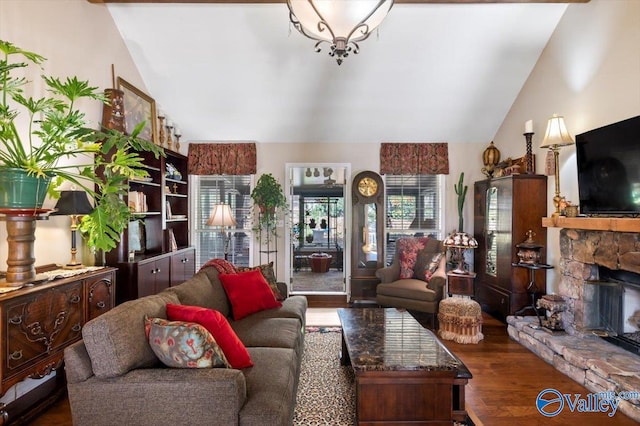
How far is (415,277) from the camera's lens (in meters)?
4.77

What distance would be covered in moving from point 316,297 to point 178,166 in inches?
114

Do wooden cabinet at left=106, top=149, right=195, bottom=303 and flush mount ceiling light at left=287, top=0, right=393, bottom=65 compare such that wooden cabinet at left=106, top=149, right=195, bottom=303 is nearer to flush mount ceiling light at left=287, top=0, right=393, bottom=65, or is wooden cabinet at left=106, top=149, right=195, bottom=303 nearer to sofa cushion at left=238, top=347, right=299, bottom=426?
sofa cushion at left=238, top=347, right=299, bottom=426

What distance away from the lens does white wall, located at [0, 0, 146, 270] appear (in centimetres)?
255

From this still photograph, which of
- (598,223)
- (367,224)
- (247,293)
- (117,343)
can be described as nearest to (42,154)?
(117,343)

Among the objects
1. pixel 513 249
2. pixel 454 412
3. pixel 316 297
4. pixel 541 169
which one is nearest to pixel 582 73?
pixel 541 169

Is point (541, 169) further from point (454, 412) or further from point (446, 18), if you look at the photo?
point (454, 412)

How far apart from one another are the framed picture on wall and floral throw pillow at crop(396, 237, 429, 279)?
365 cm

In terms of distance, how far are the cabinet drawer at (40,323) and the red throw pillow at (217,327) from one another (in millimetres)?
874

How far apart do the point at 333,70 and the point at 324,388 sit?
11.7 ft

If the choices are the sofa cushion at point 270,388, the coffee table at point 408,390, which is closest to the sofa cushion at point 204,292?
the sofa cushion at point 270,388

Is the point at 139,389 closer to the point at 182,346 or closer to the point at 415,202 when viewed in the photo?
the point at 182,346

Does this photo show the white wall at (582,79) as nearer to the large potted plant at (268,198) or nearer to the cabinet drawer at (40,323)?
the large potted plant at (268,198)

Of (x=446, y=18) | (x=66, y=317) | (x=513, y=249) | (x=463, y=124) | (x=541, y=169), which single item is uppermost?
(x=446, y=18)

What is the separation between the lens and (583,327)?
128 inches
